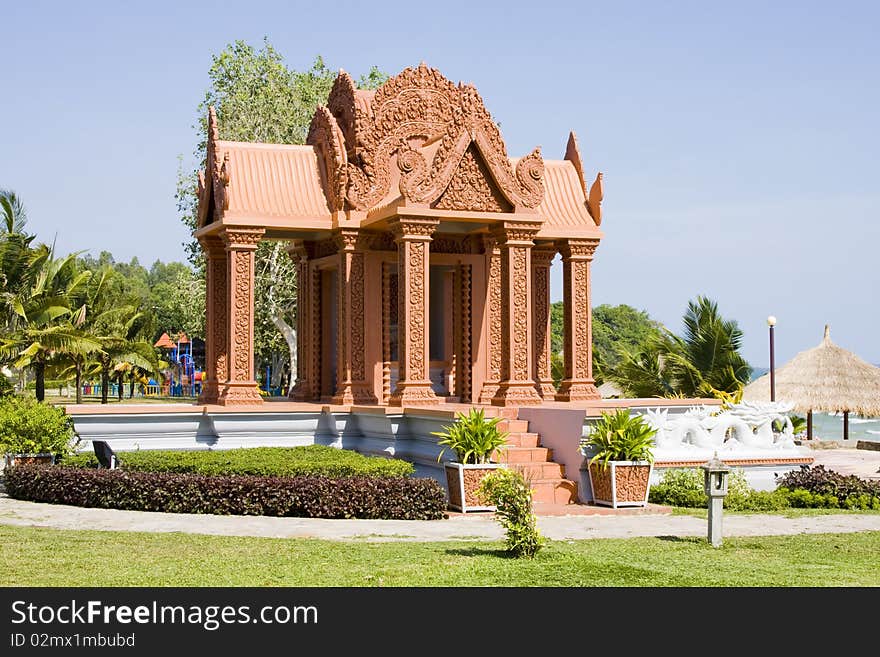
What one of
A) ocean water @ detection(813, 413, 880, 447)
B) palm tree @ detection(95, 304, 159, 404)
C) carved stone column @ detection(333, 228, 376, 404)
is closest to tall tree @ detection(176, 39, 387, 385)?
palm tree @ detection(95, 304, 159, 404)

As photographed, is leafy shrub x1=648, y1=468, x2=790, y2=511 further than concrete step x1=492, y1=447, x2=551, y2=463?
No

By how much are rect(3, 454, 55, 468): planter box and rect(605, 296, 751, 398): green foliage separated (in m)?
14.2

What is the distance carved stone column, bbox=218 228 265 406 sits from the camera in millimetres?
16922

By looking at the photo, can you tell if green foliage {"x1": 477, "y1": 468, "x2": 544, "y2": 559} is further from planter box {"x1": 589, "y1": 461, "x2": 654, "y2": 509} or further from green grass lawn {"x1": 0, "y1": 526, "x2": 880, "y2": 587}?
planter box {"x1": 589, "y1": 461, "x2": 654, "y2": 509}

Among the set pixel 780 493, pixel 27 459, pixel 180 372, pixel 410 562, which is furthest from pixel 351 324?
pixel 180 372

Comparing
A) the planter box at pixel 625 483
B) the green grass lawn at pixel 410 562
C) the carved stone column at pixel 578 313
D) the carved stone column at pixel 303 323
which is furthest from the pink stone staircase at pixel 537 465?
the carved stone column at pixel 303 323

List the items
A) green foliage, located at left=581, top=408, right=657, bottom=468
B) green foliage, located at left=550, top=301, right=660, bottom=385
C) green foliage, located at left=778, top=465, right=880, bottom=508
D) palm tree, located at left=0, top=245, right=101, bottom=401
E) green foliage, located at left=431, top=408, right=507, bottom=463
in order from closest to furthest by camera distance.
Answer: green foliage, located at left=431, top=408, right=507, bottom=463
green foliage, located at left=581, top=408, right=657, bottom=468
green foliage, located at left=778, top=465, right=880, bottom=508
palm tree, located at left=0, top=245, right=101, bottom=401
green foliage, located at left=550, top=301, right=660, bottom=385

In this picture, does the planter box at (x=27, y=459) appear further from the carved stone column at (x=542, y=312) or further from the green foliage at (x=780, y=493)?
the carved stone column at (x=542, y=312)

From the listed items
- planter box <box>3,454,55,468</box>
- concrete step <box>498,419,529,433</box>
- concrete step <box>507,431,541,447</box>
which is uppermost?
concrete step <box>498,419,529,433</box>

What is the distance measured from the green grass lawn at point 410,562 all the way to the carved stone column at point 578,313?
7991 millimetres

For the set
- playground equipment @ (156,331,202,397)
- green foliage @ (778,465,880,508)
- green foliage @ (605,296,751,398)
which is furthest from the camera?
A: playground equipment @ (156,331,202,397)

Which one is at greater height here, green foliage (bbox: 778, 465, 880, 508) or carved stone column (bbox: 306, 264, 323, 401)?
carved stone column (bbox: 306, 264, 323, 401)

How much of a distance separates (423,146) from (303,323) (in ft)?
12.2
